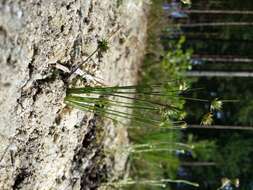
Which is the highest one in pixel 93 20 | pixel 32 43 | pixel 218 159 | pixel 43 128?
pixel 93 20

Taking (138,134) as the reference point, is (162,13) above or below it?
above

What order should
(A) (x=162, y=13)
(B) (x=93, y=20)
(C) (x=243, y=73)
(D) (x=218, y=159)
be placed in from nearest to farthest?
(B) (x=93, y=20) → (A) (x=162, y=13) → (C) (x=243, y=73) → (D) (x=218, y=159)

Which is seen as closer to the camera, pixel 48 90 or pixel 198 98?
pixel 48 90

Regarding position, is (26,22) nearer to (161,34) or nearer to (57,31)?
(57,31)

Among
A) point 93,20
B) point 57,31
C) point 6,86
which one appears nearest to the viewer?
point 6,86

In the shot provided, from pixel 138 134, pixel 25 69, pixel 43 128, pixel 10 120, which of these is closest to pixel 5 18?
pixel 25 69

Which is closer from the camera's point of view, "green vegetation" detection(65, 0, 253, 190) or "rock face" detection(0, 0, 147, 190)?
"rock face" detection(0, 0, 147, 190)

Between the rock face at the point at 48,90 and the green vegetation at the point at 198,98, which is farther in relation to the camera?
the green vegetation at the point at 198,98

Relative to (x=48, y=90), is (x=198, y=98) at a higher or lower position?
higher
